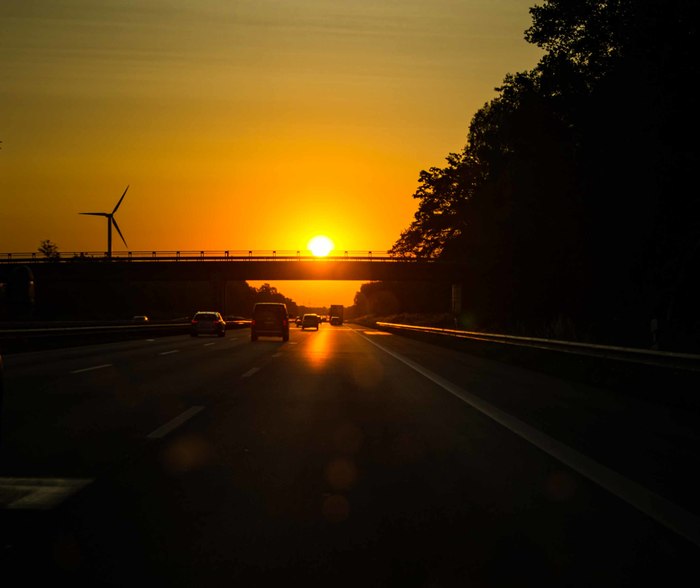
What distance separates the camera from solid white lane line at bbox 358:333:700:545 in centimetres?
573

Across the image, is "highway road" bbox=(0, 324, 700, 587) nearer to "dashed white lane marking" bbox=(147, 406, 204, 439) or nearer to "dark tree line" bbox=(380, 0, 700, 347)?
"dashed white lane marking" bbox=(147, 406, 204, 439)

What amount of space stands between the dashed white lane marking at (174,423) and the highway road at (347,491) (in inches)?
2.0

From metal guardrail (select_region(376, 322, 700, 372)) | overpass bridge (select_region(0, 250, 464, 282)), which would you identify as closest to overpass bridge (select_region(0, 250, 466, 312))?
overpass bridge (select_region(0, 250, 464, 282))

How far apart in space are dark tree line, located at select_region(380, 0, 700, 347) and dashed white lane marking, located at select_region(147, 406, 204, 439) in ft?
41.7

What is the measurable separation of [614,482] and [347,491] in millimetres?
2320

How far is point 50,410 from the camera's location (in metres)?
11.5

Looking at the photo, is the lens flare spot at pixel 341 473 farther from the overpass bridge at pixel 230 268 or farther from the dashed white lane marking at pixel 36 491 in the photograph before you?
the overpass bridge at pixel 230 268

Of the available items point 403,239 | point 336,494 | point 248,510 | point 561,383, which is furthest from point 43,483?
point 403,239

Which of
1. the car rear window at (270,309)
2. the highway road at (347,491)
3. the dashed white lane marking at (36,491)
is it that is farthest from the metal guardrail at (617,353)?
the car rear window at (270,309)

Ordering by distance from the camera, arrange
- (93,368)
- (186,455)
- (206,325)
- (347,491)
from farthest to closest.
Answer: (206,325) → (93,368) → (186,455) → (347,491)

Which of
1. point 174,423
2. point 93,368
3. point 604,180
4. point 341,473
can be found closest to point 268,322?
point 604,180

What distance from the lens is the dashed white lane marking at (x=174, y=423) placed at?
30.9 feet

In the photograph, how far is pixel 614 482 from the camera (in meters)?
7.07

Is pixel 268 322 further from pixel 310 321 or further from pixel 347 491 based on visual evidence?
pixel 310 321
